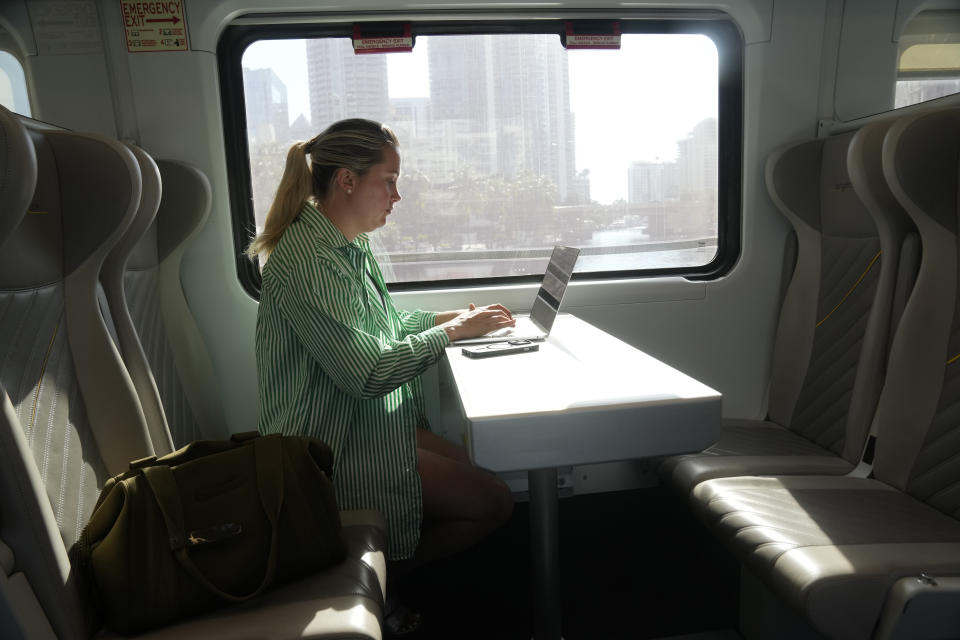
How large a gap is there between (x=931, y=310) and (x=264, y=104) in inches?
92.0

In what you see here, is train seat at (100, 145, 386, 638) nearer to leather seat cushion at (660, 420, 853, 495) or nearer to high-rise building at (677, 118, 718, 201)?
leather seat cushion at (660, 420, 853, 495)

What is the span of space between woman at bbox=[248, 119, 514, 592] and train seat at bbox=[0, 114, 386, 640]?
0.19 metres

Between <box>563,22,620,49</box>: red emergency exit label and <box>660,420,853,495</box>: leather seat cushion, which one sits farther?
<box>563,22,620,49</box>: red emergency exit label

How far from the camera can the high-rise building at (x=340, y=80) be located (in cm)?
258

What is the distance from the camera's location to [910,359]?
184 centimetres

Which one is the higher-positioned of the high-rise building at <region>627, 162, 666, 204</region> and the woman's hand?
the high-rise building at <region>627, 162, 666, 204</region>

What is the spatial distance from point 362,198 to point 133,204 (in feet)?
2.12

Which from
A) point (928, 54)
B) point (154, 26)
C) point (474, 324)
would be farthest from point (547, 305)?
point (928, 54)

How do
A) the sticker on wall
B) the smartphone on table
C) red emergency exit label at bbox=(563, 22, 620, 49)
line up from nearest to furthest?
the smartphone on table
the sticker on wall
red emergency exit label at bbox=(563, 22, 620, 49)

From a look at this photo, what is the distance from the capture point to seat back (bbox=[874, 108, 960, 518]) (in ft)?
5.71

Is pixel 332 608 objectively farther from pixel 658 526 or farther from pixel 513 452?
pixel 658 526

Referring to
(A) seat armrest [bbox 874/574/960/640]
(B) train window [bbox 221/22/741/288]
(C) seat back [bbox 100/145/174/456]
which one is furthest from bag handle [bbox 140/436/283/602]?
(B) train window [bbox 221/22/741/288]

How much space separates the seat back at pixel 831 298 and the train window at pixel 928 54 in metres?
0.61

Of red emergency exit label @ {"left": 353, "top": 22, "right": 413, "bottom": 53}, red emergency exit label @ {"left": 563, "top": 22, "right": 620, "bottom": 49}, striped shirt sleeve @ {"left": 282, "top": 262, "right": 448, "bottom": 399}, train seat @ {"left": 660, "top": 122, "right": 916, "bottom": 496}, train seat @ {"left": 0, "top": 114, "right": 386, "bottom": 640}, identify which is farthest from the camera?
red emergency exit label @ {"left": 563, "top": 22, "right": 620, "bottom": 49}
